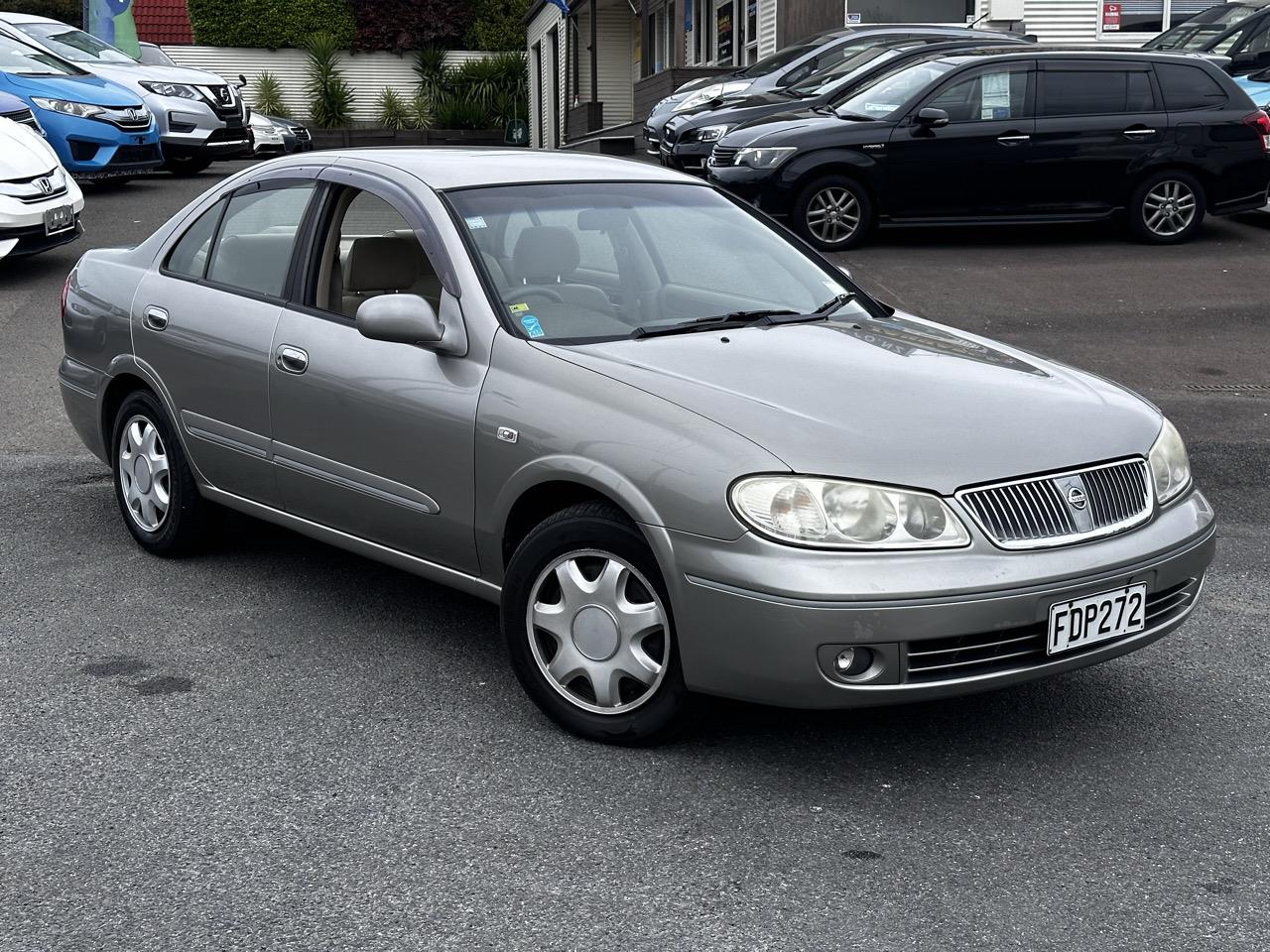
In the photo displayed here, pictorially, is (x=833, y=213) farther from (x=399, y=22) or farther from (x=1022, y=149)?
(x=399, y=22)

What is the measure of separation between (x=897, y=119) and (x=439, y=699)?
9660mm

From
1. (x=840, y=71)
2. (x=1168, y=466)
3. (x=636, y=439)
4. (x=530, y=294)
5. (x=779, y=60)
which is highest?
(x=779, y=60)

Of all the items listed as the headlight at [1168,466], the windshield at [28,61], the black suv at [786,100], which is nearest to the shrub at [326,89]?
the windshield at [28,61]

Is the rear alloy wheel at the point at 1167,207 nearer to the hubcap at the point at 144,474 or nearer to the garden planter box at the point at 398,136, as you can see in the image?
the hubcap at the point at 144,474

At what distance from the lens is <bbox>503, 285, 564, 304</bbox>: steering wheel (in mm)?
4493

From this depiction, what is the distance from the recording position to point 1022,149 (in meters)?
12.9

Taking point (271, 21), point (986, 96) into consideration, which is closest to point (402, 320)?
point (986, 96)

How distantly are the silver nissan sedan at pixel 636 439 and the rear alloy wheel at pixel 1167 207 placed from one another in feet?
29.0

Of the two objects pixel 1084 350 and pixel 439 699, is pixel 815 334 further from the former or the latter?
pixel 1084 350

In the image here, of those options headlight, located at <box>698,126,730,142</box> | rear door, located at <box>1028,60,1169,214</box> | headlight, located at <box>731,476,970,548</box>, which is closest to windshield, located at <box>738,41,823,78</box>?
headlight, located at <box>698,126,730,142</box>

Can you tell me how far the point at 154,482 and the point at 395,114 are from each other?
39.7 metres

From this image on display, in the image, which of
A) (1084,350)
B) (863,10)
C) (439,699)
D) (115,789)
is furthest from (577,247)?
(863,10)

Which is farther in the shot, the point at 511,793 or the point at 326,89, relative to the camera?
the point at 326,89

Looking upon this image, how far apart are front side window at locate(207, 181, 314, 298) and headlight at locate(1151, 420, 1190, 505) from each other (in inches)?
112
